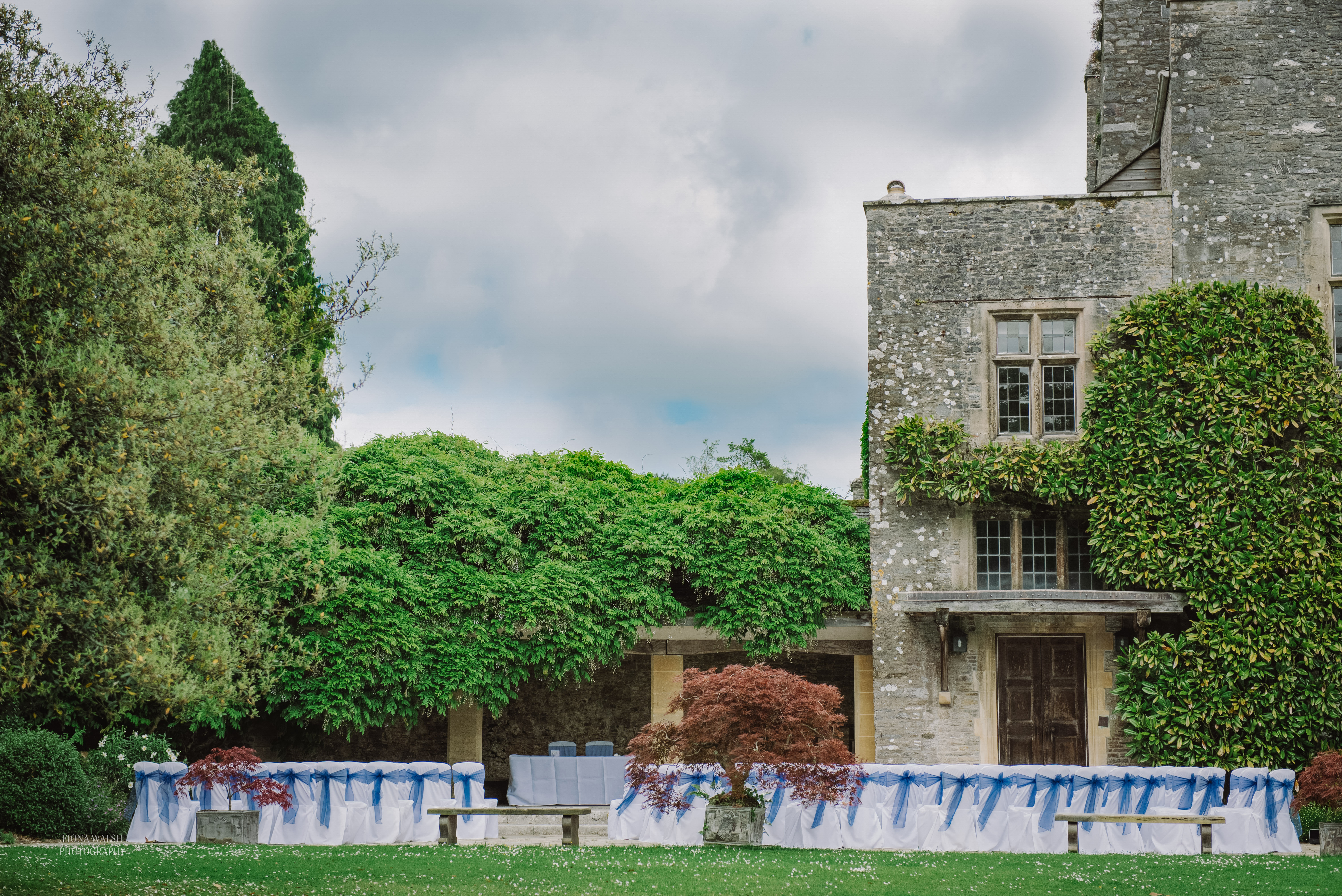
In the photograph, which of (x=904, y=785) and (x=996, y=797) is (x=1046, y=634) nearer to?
(x=996, y=797)

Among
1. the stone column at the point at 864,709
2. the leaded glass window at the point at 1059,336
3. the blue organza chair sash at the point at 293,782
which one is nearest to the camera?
the blue organza chair sash at the point at 293,782

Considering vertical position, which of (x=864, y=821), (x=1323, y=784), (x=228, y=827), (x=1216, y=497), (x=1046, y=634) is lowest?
(x=228, y=827)

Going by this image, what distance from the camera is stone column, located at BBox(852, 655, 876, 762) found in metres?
18.1

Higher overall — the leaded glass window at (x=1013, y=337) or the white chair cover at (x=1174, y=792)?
the leaded glass window at (x=1013, y=337)

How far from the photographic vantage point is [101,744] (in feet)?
46.1

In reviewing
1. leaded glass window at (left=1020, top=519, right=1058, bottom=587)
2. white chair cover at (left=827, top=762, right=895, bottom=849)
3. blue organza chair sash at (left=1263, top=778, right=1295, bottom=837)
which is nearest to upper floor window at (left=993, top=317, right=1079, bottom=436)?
leaded glass window at (left=1020, top=519, right=1058, bottom=587)

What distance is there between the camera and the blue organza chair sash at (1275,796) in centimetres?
1249

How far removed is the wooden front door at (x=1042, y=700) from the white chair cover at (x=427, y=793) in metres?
7.14

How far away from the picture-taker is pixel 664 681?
1903cm

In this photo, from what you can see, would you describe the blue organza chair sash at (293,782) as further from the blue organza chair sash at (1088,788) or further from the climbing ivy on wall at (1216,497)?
the climbing ivy on wall at (1216,497)

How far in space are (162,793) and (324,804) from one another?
5.89 ft

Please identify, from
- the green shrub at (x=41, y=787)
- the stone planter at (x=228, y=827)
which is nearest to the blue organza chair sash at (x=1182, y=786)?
the stone planter at (x=228, y=827)

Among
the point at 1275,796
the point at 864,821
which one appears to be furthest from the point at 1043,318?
the point at 864,821

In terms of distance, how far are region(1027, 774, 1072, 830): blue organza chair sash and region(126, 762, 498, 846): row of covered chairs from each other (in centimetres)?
588
